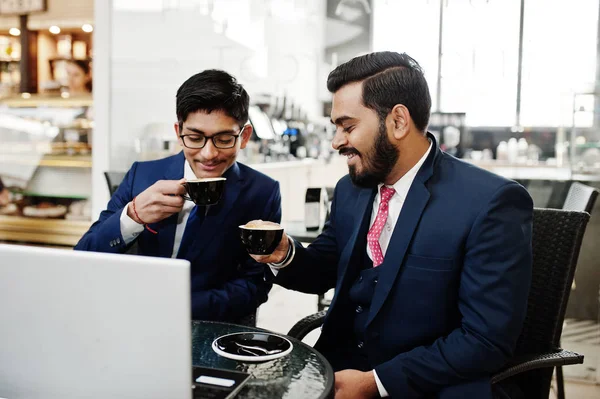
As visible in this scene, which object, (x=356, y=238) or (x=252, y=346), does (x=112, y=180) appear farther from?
(x=252, y=346)

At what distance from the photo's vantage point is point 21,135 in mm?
5254

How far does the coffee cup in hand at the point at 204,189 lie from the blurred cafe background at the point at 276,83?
148 centimetres

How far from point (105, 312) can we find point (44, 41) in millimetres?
5143

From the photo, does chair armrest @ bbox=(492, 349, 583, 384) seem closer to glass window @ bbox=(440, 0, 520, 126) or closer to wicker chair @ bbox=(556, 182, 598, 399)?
wicker chair @ bbox=(556, 182, 598, 399)

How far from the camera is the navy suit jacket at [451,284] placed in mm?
1467

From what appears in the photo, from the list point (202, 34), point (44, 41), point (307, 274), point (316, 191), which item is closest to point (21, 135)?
point (44, 41)

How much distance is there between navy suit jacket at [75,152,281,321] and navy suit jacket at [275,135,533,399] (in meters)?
0.48

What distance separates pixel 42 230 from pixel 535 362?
181 inches

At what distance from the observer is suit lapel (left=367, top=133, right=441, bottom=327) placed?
5.15 ft

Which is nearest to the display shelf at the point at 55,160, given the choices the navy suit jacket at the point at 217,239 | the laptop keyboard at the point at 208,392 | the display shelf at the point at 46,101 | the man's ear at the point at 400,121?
the display shelf at the point at 46,101

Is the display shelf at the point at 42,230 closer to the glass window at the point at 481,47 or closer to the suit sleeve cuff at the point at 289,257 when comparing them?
the glass window at the point at 481,47

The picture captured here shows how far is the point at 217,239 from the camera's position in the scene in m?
1.96

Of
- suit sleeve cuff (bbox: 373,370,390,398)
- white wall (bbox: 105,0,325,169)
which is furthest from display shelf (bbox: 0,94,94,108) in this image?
suit sleeve cuff (bbox: 373,370,390,398)

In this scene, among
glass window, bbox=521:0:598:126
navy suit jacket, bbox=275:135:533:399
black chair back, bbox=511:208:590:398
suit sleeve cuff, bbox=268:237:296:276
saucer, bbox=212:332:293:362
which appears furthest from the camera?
A: glass window, bbox=521:0:598:126
